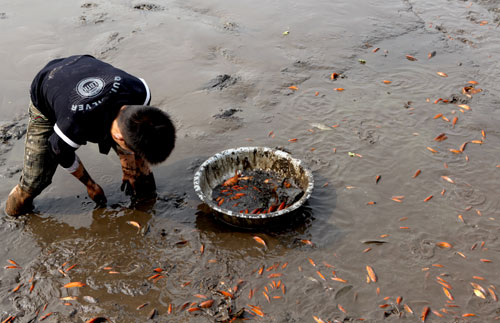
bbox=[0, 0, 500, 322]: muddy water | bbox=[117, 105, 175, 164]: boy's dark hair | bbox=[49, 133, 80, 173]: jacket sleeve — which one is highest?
bbox=[117, 105, 175, 164]: boy's dark hair

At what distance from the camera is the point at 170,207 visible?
4.30 metres

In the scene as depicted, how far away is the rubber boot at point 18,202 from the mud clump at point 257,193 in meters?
1.87

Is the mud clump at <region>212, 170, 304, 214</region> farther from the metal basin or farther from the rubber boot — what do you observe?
the rubber boot

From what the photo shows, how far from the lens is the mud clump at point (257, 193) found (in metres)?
4.04

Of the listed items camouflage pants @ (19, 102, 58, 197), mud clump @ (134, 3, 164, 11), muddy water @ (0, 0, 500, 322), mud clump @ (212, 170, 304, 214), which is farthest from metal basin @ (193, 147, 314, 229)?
mud clump @ (134, 3, 164, 11)

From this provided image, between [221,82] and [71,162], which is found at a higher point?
[71,162]

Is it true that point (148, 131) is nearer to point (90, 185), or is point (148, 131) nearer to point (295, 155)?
point (90, 185)

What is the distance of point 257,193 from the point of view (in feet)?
13.8

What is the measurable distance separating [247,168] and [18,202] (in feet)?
7.79

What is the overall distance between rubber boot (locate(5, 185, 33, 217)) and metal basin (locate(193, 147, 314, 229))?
170cm

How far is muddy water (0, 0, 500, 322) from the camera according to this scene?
11.3 ft

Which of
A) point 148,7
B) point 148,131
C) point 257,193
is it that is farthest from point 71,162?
point 148,7

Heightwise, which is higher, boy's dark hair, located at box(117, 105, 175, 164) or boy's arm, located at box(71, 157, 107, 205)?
boy's dark hair, located at box(117, 105, 175, 164)

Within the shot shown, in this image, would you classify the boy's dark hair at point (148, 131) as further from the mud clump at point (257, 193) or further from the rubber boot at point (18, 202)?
the rubber boot at point (18, 202)
